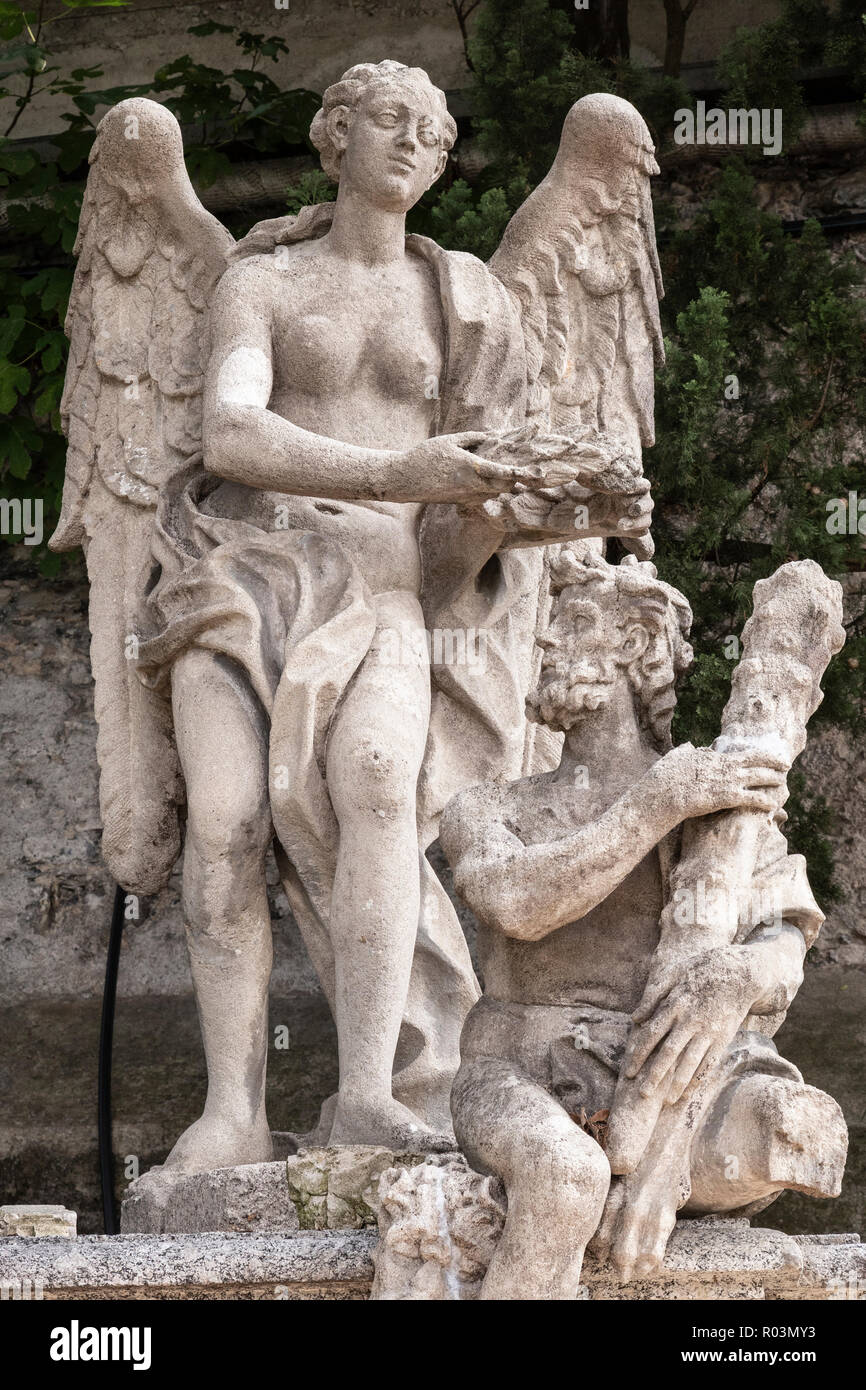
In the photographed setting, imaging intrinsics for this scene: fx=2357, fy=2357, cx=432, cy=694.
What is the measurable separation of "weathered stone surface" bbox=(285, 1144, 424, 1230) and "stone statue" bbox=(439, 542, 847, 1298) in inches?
11.0

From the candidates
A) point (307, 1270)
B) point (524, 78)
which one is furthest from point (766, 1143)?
point (524, 78)

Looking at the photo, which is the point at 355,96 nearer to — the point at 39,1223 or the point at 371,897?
the point at 371,897

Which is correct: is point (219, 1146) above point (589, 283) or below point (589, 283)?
below

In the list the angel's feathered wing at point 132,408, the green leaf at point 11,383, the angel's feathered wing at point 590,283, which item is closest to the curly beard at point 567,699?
the angel's feathered wing at point 132,408

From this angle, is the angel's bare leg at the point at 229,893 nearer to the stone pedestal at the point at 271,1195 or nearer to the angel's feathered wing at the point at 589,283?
the stone pedestal at the point at 271,1195

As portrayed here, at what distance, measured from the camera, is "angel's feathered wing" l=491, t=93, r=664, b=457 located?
5.02m

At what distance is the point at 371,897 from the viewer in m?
4.26

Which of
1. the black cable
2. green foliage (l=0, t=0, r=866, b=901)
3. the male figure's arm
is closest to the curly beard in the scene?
the male figure's arm

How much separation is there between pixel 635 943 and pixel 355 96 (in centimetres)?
192

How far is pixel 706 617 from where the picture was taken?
21.0 feet

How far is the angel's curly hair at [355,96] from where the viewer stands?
4.75 metres

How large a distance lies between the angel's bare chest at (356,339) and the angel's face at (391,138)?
Result: 18cm

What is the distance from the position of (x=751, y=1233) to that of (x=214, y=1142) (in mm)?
1108

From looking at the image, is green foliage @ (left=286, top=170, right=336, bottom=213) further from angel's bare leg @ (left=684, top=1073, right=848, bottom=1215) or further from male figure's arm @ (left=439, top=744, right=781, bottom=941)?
angel's bare leg @ (left=684, top=1073, right=848, bottom=1215)
